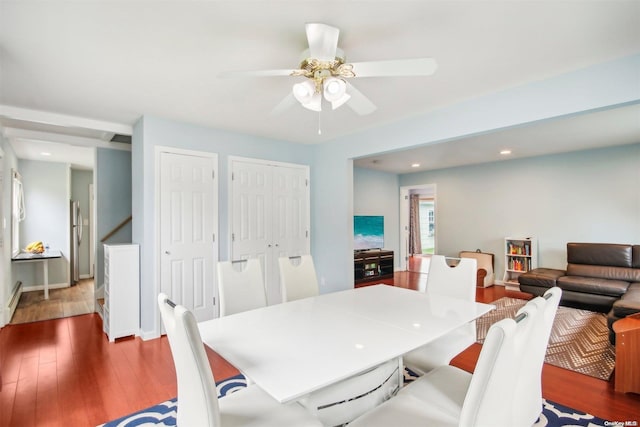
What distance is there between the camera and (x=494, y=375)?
3.33 ft

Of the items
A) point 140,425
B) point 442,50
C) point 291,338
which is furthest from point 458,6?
point 140,425

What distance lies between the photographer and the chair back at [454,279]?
254 cm

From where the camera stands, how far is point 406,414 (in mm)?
1346

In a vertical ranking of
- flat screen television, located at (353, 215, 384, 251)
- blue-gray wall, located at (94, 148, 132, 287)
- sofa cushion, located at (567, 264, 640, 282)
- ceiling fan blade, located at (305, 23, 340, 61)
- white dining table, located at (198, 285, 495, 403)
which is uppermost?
ceiling fan blade, located at (305, 23, 340, 61)

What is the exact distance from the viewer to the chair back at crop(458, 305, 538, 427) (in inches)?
39.2

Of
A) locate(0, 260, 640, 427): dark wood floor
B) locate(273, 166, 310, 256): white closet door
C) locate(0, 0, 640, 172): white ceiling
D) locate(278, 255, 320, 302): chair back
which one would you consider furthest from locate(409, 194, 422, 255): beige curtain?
locate(278, 255, 320, 302): chair back

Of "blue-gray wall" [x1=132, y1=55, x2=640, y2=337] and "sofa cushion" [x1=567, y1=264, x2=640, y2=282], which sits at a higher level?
"blue-gray wall" [x1=132, y1=55, x2=640, y2=337]

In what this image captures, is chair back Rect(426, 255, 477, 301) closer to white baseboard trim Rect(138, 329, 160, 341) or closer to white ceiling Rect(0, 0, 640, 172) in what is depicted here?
white ceiling Rect(0, 0, 640, 172)

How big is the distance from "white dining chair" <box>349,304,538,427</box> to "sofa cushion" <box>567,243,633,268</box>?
4544 millimetres

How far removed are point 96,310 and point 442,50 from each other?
17.0ft

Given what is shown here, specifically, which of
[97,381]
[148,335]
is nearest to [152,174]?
[148,335]

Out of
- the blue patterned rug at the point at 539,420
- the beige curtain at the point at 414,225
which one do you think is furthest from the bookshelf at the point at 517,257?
the blue patterned rug at the point at 539,420

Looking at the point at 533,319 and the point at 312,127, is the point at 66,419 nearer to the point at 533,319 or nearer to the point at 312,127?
the point at 533,319

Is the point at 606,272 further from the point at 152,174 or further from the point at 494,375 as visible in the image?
the point at 152,174
